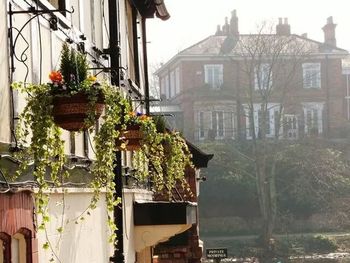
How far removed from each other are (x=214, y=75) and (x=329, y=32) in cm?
1204

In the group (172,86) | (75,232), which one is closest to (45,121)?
(75,232)

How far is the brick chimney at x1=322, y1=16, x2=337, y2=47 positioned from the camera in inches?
2564

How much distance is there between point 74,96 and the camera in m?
6.11

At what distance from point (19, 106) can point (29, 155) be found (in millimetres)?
515

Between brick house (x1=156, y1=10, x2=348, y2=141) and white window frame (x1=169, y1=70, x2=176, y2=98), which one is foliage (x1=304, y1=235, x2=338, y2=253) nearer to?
brick house (x1=156, y1=10, x2=348, y2=141)

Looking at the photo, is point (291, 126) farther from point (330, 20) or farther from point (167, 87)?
point (330, 20)

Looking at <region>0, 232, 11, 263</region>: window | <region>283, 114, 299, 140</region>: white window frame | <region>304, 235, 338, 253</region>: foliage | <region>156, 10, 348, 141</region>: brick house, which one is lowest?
<region>304, 235, 338, 253</region>: foliage

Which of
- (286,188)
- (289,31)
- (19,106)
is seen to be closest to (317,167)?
(286,188)

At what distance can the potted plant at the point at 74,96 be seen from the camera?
20.0 ft

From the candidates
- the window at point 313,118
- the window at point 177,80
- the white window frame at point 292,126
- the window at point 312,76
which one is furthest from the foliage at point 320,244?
the window at point 177,80

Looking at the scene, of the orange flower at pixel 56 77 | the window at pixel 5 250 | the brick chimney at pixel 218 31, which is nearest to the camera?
the window at pixel 5 250

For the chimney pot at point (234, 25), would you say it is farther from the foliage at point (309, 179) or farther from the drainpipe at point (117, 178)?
the drainpipe at point (117, 178)

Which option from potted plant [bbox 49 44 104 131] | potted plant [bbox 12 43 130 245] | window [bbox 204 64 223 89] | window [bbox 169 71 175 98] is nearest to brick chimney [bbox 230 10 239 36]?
window [bbox 204 64 223 89]

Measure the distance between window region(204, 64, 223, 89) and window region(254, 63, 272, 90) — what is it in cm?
264
